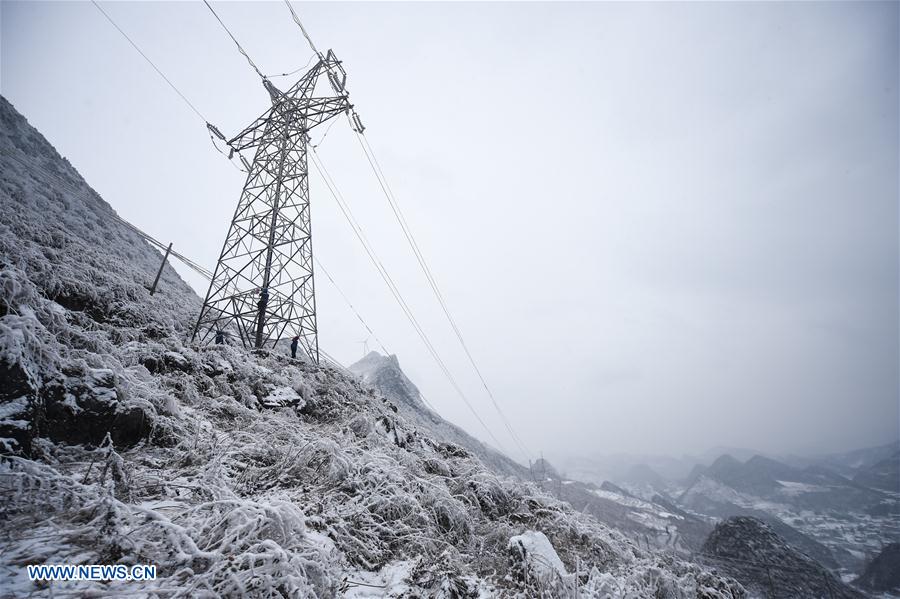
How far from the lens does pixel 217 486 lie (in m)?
3.06

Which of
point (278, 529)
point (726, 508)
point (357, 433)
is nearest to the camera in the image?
point (278, 529)

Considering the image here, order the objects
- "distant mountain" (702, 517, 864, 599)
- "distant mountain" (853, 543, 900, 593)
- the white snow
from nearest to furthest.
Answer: the white snow < "distant mountain" (702, 517, 864, 599) < "distant mountain" (853, 543, 900, 593)

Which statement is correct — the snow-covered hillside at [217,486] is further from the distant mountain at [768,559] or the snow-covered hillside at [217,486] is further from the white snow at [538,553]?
the distant mountain at [768,559]

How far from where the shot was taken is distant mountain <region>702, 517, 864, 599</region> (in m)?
23.5

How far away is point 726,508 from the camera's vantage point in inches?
3772

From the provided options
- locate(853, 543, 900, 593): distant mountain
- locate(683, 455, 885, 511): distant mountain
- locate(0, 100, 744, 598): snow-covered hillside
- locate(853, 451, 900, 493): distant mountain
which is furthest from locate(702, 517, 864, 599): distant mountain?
locate(853, 451, 900, 493): distant mountain

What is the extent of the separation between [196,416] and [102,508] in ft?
9.45

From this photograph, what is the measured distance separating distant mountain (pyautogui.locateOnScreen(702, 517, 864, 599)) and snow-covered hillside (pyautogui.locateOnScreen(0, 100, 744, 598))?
2902cm

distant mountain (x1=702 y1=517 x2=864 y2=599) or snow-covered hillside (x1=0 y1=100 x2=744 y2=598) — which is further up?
snow-covered hillside (x1=0 y1=100 x2=744 y2=598)

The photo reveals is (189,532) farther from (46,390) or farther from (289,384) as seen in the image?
(289,384)

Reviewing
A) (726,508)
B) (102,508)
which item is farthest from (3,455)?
(726,508)

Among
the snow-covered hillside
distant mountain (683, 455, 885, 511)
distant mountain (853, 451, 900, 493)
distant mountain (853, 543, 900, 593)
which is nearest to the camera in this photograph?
the snow-covered hillside

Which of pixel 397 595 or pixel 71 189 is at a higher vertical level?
pixel 71 189

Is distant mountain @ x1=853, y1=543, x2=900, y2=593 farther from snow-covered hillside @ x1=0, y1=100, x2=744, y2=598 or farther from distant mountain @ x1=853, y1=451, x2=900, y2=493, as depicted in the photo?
distant mountain @ x1=853, y1=451, x2=900, y2=493
